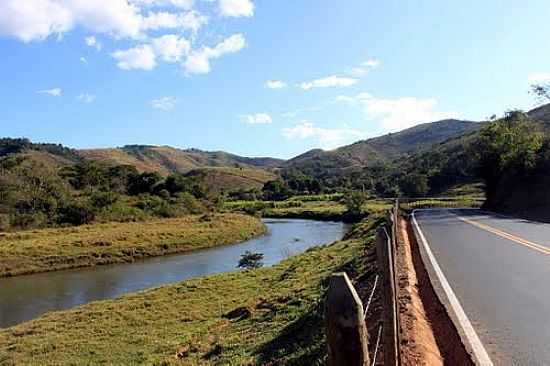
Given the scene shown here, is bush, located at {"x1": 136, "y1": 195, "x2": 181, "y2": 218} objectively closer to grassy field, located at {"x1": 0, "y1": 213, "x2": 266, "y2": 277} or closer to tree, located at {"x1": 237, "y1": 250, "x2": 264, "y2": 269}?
grassy field, located at {"x1": 0, "y1": 213, "x2": 266, "y2": 277}

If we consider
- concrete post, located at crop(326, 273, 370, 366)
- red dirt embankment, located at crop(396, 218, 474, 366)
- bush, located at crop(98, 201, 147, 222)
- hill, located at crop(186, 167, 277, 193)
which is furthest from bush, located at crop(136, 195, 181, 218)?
hill, located at crop(186, 167, 277, 193)

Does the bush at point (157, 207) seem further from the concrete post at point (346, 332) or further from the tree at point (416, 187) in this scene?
the concrete post at point (346, 332)

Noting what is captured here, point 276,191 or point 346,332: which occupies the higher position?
point 276,191

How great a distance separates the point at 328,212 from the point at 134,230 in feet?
123

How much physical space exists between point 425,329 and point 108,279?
1257 inches

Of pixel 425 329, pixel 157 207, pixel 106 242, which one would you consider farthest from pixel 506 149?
pixel 157 207

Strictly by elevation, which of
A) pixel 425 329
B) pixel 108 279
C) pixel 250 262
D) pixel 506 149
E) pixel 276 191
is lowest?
pixel 108 279

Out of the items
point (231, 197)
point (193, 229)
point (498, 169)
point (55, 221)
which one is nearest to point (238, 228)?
point (193, 229)

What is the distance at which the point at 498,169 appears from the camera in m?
47.0

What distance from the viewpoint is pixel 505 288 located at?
10078 millimetres

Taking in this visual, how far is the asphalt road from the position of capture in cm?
675

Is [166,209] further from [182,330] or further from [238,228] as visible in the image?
[182,330]

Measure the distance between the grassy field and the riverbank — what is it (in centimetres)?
2018

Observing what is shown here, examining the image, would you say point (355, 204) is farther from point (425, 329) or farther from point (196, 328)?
point (425, 329)
